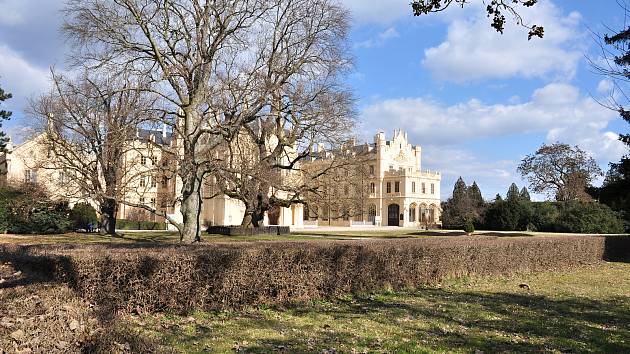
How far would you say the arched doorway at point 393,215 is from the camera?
76.8 metres

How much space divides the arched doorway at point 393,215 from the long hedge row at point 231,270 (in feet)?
211

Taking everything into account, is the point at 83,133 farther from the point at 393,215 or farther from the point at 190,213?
the point at 393,215

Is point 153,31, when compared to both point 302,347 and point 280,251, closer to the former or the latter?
point 280,251

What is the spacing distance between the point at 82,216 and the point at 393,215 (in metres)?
49.9

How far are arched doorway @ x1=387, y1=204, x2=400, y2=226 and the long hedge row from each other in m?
64.3

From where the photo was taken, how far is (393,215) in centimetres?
7744

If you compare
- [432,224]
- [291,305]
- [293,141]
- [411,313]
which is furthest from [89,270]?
[432,224]

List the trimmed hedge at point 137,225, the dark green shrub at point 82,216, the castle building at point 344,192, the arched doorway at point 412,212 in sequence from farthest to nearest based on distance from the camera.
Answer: the arched doorway at point 412,212, the trimmed hedge at point 137,225, the dark green shrub at point 82,216, the castle building at point 344,192

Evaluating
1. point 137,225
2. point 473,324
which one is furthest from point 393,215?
point 473,324

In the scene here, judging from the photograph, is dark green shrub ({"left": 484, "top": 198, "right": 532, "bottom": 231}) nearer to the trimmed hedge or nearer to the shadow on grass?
the trimmed hedge

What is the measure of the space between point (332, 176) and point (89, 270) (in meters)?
26.3

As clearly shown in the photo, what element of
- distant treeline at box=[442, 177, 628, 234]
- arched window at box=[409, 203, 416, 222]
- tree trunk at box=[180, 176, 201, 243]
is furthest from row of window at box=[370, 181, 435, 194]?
tree trunk at box=[180, 176, 201, 243]

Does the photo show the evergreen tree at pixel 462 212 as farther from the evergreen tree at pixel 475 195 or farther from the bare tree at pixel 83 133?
the bare tree at pixel 83 133

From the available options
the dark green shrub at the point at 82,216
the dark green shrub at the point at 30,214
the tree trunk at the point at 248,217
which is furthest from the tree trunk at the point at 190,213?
the dark green shrub at the point at 82,216
